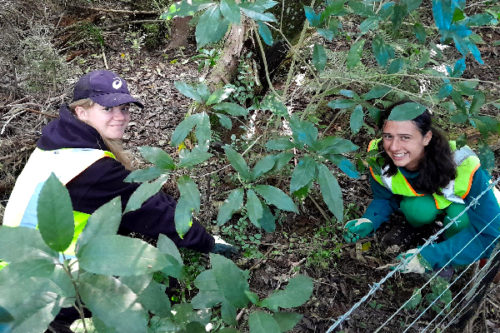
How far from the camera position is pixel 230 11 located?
1.34m

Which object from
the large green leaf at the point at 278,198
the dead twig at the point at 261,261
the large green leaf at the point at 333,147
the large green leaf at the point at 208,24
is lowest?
the dead twig at the point at 261,261

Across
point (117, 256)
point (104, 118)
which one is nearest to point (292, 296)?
point (117, 256)

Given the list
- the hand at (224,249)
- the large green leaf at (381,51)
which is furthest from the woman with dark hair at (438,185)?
the hand at (224,249)

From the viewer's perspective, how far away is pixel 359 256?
9.95 ft

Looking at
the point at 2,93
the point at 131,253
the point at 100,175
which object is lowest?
the point at 2,93

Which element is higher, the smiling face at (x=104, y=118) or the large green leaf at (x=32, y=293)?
the large green leaf at (x=32, y=293)

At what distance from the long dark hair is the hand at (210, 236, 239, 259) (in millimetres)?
1241

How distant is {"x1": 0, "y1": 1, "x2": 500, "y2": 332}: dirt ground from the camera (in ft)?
9.04

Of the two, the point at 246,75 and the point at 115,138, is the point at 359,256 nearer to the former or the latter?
the point at 246,75

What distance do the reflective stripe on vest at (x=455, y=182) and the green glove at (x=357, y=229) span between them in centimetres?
31

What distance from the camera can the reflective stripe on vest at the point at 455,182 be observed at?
2.48 metres

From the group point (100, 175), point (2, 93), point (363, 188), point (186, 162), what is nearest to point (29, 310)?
point (186, 162)

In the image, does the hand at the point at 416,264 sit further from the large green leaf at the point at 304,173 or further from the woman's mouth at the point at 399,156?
the large green leaf at the point at 304,173

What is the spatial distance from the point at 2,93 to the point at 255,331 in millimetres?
4238
